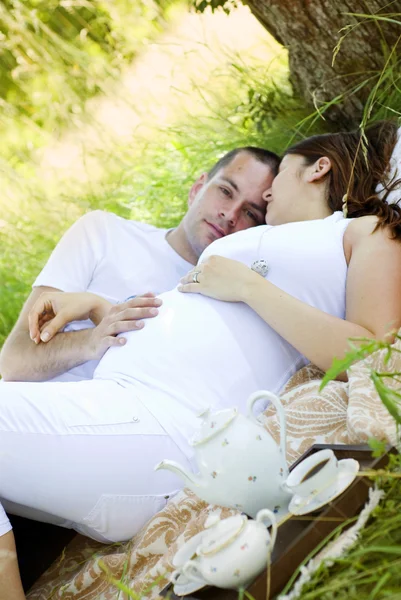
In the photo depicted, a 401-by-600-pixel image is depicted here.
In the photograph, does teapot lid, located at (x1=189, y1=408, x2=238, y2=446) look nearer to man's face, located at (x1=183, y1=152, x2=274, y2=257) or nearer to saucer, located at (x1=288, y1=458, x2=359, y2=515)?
saucer, located at (x1=288, y1=458, x2=359, y2=515)

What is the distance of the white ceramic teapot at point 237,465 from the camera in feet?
4.43

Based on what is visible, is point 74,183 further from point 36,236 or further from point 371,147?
point 371,147

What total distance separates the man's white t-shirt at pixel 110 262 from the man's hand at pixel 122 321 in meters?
0.42

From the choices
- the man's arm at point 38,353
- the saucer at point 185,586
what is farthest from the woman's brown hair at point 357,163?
the saucer at point 185,586

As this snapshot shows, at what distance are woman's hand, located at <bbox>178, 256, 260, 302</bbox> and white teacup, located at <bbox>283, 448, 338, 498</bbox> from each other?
755mm


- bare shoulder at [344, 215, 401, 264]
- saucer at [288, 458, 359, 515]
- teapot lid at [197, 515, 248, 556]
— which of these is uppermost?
teapot lid at [197, 515, 248, 556]

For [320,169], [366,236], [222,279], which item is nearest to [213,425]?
[222,279]

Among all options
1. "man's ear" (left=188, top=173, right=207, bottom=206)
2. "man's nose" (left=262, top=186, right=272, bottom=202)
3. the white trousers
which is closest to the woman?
the white trousers

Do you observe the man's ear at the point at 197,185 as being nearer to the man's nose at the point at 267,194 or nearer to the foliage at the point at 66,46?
the man's nose at the point at 267,194

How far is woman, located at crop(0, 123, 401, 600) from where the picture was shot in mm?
1867

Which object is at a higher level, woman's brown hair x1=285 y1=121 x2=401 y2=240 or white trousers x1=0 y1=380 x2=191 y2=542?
white trousers x1=0 y1=380 x2=191 y2=542

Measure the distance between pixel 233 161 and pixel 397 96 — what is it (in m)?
0.76

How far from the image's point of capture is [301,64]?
11.9 ft

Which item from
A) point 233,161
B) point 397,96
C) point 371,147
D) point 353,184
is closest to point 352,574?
point 353,184
